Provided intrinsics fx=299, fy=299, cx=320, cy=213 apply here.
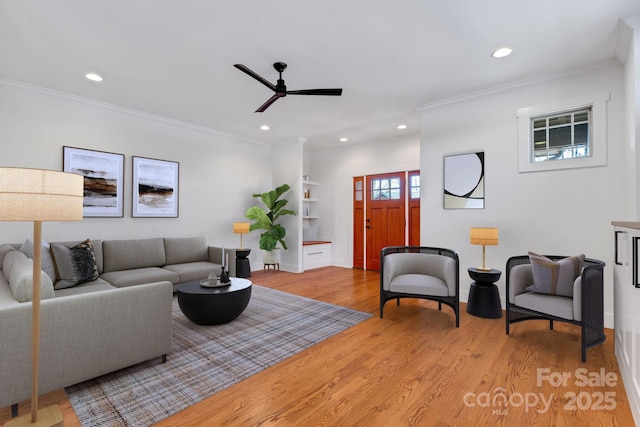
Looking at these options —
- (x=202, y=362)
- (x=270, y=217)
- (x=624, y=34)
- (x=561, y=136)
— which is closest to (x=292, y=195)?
(x=270, y=217)

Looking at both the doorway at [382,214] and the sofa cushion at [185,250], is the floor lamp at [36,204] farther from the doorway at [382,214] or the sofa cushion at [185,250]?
the doorway at [382,214]

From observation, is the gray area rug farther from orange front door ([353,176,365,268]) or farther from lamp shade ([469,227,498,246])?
orange front door ([353,176,365,268])

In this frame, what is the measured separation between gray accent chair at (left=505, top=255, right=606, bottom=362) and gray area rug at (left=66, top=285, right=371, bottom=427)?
1.50m

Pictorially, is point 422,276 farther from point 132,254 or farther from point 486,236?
point 132,254

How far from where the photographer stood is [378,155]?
246 inches

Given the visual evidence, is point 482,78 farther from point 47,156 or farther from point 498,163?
point 47,156

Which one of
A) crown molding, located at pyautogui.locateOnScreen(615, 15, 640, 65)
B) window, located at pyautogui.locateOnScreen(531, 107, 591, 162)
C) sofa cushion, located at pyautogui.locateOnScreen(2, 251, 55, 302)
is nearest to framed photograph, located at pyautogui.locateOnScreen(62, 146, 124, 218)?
sofa cushion, located at pyautogui.locateOnScreen(2, 251, 55, 302)

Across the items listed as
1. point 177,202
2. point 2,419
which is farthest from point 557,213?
point 177,202

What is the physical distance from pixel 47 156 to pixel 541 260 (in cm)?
566

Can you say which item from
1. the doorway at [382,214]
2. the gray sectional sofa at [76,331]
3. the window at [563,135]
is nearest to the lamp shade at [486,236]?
the window at [563,135]

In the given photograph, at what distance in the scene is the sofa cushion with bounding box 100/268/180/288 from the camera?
3500mm

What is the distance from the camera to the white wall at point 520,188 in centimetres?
304

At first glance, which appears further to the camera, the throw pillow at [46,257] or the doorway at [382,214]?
the doorway at [382,214]

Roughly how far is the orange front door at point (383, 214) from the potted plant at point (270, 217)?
1.70 meters
